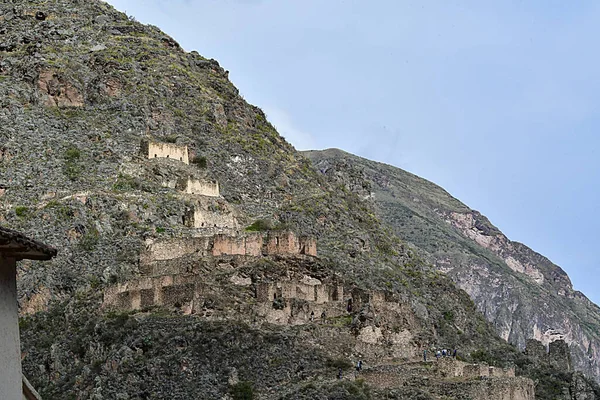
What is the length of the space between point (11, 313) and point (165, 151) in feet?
212

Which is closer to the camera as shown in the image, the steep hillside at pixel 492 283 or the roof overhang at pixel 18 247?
the roof overhang at pixel 18 247

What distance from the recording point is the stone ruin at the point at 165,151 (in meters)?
77.8

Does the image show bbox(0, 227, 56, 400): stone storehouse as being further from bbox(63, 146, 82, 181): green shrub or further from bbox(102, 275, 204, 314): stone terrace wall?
bbox(63, 146, 82, 181): green shrub

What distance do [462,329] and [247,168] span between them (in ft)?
62.9

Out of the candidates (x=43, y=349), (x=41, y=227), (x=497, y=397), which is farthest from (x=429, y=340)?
(x=41, y=227)

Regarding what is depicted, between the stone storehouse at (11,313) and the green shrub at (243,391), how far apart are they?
26316 millimetres

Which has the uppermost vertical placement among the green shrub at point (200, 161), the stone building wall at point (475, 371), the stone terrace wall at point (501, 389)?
the green shrub at point (200, 161)

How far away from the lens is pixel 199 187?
74125 millimetres

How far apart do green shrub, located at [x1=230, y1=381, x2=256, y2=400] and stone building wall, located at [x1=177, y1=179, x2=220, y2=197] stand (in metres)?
32.2

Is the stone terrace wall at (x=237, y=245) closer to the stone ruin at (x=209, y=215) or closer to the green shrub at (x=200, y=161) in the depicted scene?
the stone ruin at (x=209, y=215)

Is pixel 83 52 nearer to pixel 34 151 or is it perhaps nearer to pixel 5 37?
pixel 5 37

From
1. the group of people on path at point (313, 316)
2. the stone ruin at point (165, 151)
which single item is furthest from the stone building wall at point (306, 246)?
the stone ruin at point (165, 151)

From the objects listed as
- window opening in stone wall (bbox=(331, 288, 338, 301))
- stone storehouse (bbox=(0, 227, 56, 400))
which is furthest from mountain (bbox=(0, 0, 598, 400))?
stone storehouse (bbox=(0, 227, 56, 400))

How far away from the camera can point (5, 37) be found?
95500mm
